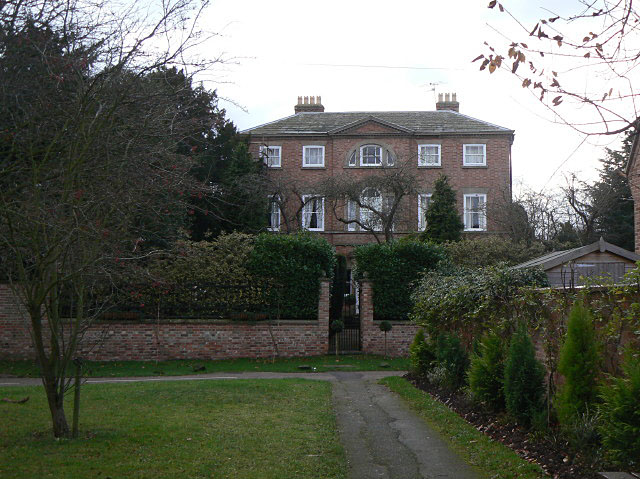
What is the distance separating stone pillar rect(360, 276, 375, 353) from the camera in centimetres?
2102

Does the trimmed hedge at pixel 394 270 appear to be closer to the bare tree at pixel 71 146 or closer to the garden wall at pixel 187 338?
the garden wall at pixel 187 338

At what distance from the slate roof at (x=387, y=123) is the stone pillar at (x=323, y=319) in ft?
42.0

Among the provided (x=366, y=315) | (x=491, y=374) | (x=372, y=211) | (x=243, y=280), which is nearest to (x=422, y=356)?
(x=491, y=374)

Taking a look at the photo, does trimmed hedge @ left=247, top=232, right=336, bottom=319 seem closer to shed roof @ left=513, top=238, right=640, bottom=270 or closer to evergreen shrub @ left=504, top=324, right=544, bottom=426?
shed roof @ left=513, top=238, right=640, bottom=270

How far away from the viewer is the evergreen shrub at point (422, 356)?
14.6 metres

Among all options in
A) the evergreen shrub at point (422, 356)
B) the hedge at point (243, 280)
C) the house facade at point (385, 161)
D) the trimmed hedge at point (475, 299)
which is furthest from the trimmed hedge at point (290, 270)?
the house facade at point (385, 161)

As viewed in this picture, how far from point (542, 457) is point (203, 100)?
675cm

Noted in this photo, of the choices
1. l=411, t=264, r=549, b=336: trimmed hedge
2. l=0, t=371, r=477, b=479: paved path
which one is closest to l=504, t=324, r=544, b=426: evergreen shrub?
l=0, t=371, r=477, b=479: paved path

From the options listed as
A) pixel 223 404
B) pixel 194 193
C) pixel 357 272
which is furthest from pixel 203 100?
pixel 357 272

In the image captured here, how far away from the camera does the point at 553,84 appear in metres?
5.11

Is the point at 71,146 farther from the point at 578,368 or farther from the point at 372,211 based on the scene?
the point at 372,211

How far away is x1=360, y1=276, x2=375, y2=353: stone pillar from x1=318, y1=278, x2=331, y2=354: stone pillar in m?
1.21

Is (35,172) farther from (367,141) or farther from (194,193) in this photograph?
(367,141)

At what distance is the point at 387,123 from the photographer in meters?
31.6
